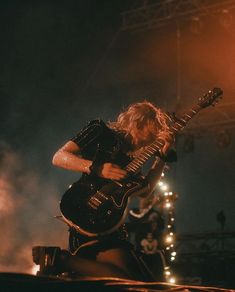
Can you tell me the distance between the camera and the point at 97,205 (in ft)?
12.6

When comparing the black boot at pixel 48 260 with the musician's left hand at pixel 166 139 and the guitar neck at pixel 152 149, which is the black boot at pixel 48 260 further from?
the musician's left hand at pixel 166 139

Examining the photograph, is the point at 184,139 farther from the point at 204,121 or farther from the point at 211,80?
the point at 211,80

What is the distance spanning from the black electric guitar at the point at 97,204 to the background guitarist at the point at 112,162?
0.18ft

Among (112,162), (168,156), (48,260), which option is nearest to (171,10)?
(168,156)

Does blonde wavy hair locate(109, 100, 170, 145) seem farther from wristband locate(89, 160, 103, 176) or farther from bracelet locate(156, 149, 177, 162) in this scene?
wristband locate(89, 160, 103, 176)

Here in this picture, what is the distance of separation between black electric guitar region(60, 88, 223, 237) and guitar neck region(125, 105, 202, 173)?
0.07m

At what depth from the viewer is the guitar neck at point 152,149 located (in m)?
4.09

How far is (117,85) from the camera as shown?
14.6 meters

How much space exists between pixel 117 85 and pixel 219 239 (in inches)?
199

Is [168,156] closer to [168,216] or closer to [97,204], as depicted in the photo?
[97,204]

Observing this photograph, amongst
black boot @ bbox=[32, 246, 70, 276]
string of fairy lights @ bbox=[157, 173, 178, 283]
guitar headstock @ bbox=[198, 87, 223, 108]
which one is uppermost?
string of fairy lights @ bbox=[157, 173, 178, 283]

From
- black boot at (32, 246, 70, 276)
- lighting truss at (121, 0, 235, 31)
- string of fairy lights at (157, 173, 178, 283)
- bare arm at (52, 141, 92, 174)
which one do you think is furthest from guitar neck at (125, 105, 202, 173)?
lighting truss at (121, 0, 235, 31)

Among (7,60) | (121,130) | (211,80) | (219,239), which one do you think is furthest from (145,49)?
(121,130)

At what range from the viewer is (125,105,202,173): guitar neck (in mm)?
4090
